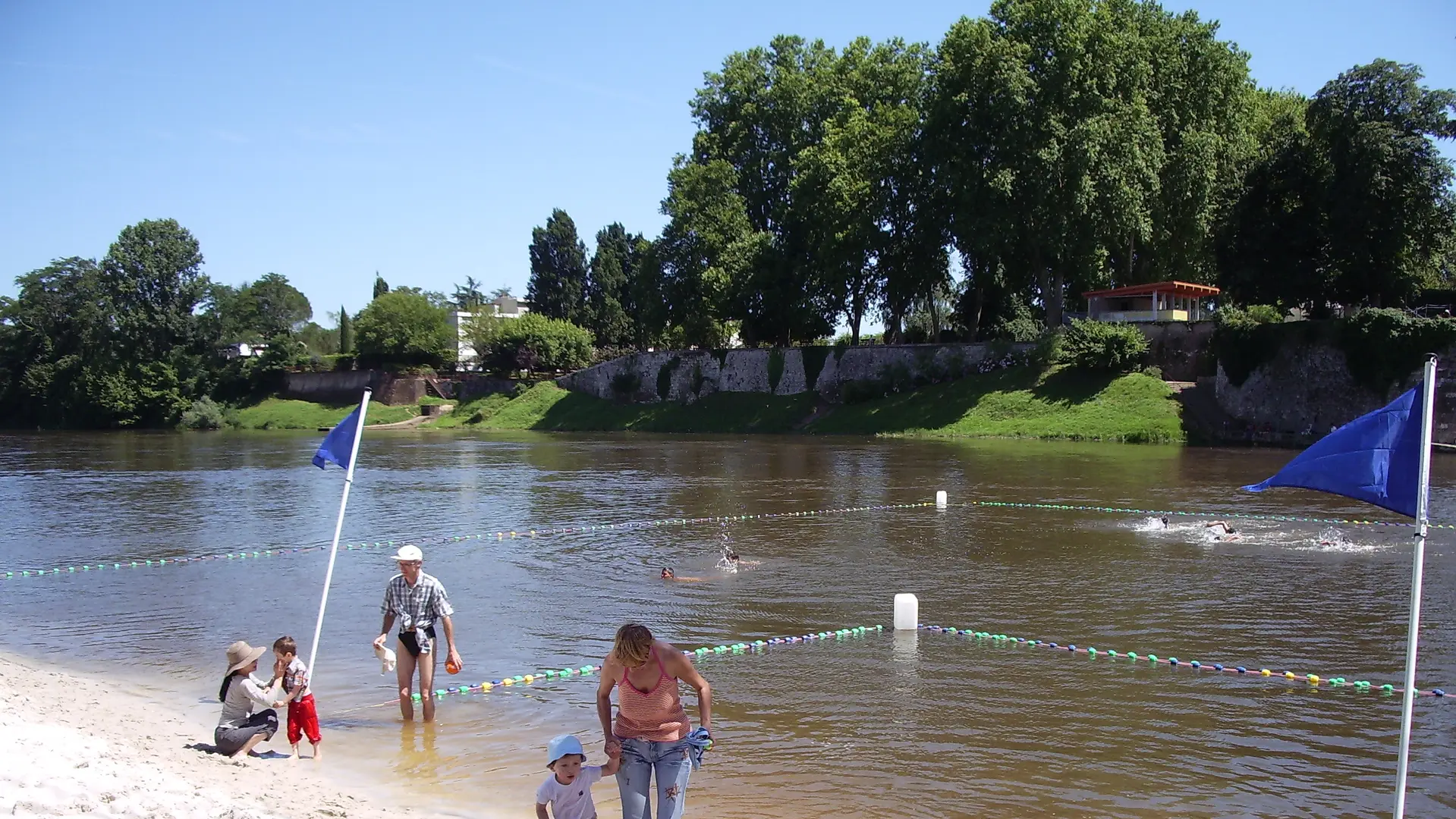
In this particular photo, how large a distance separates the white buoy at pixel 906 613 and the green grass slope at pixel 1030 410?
38.2 meters

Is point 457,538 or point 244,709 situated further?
point 457,538

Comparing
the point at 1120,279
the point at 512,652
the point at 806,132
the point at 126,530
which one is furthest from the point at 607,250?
the point at 512,652

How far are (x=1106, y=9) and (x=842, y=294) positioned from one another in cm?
2369

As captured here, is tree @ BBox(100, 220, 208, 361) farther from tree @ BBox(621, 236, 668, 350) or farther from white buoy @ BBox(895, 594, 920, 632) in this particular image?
white buoy @ BBox(895, 594, 920, 632)

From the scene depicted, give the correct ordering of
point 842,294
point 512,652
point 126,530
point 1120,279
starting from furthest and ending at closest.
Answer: point 842,294
point 1120,279
point 126,530
point 512,652

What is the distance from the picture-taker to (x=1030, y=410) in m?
56.8

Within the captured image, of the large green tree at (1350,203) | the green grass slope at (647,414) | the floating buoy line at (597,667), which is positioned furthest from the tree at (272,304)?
the floating buoy line at (597,667)

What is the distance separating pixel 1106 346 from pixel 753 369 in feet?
88.2

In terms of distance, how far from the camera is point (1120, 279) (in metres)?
68.8

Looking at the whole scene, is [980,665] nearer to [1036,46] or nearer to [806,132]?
[1036,46]

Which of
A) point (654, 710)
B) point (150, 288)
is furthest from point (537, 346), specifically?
point (654, 710)

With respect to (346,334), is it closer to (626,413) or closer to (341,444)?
(626,413)

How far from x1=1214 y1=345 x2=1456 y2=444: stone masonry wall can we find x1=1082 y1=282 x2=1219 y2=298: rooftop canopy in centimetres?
940

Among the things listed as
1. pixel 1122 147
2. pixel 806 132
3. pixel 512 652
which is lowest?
pixel 512 652
